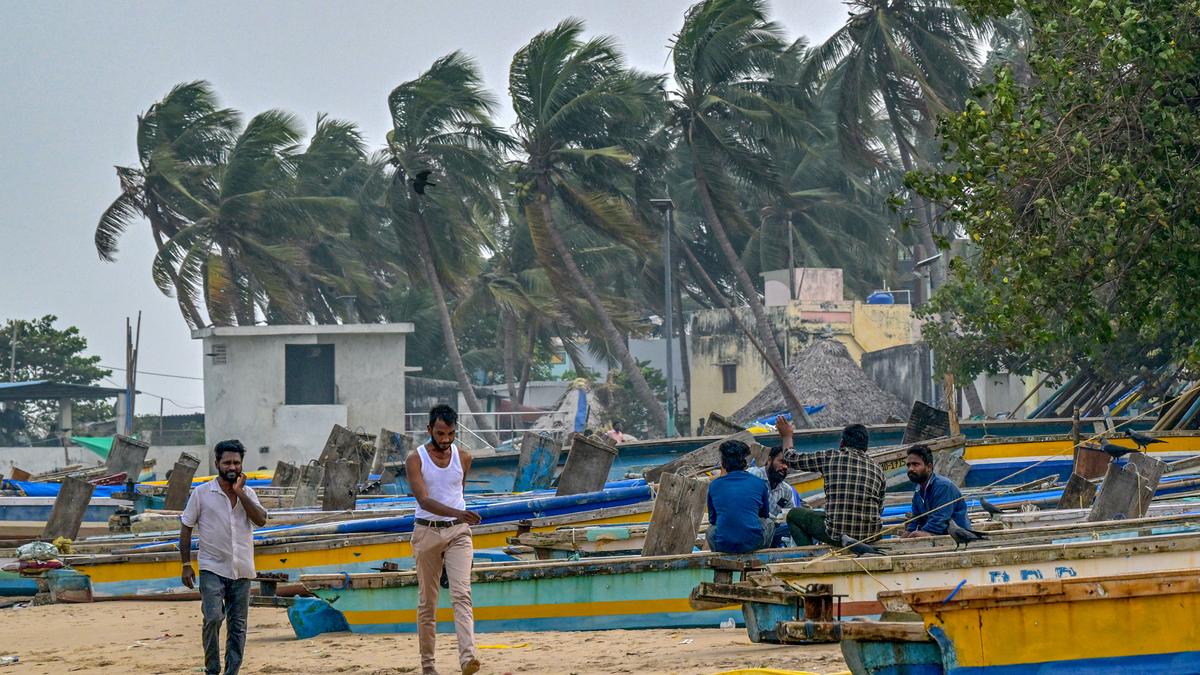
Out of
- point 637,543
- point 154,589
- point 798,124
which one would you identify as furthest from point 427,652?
point 798,124

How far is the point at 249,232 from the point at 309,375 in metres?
7.30

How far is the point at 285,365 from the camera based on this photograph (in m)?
38.7

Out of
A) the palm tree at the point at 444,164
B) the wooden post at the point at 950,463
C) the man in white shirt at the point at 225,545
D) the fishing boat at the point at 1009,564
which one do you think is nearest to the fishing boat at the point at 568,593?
the fishing boat at the point at 1009,564

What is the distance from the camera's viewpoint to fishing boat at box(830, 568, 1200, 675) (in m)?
7.39

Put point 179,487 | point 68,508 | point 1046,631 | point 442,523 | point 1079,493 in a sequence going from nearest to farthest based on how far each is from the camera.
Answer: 1. point 1046,631
2. point 442,523
3. point 1079,493
4. point 68,508
5. point 179,487

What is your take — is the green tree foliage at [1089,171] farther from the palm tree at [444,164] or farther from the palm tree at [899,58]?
the palm tree at [444,164]

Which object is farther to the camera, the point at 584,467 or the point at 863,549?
the point at 584,467

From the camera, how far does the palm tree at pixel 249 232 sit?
42.7 m

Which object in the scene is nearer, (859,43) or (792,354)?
(859,43)

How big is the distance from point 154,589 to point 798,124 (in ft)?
91.1

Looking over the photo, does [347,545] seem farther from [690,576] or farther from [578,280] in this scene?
[578,280]

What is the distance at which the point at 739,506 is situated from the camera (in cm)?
1097

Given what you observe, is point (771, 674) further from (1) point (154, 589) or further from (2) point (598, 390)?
Answer: (2) point (598, 390)

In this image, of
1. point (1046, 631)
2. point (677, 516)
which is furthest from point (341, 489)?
point (1046, 631)
